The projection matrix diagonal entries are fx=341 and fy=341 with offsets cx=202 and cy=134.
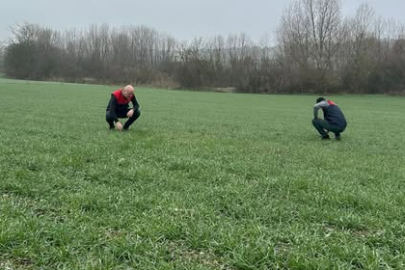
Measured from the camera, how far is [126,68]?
77.4m

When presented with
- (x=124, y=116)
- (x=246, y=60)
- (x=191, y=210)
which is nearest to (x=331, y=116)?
(x=124, y=116)

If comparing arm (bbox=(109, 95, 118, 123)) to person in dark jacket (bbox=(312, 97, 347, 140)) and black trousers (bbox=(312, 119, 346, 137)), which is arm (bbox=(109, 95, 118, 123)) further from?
black trousers (bbox=(312, 119, 346, 137))

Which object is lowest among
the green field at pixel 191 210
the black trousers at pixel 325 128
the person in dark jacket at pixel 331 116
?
the green field at pixel 191 210

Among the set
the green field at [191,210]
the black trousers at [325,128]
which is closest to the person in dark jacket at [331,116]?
the black trousers at [325,128]

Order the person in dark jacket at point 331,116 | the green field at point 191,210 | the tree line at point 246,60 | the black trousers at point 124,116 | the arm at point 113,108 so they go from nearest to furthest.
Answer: the green field at point 191,210 < the arm at point 113,108 < the black trousers at point 124,116 < the person in dark jacket at point 331,116 < the tree line at point 246,60

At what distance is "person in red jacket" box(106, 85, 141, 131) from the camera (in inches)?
352

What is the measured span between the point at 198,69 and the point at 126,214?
62.2 metres

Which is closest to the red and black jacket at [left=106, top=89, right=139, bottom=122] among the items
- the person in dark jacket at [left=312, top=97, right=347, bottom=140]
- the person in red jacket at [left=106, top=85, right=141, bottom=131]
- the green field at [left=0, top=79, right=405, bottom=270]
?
the person in red jacket at [left=106, top=85, right=141, bottom=131]

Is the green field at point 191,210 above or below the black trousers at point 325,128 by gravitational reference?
below

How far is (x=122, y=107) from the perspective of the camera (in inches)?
364

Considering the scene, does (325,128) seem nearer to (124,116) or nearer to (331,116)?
(331,116)

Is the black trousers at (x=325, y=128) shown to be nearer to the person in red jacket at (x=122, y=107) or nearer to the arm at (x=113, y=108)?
the person in red jacket at (x=122, y=107)

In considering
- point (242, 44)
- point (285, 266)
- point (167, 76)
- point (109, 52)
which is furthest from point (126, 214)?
point (109, 52)

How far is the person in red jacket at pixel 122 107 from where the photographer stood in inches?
Result: 352
